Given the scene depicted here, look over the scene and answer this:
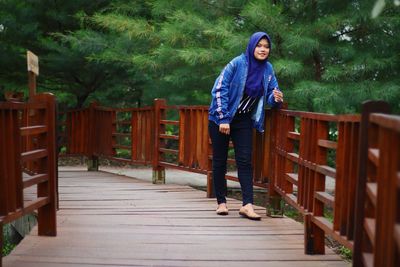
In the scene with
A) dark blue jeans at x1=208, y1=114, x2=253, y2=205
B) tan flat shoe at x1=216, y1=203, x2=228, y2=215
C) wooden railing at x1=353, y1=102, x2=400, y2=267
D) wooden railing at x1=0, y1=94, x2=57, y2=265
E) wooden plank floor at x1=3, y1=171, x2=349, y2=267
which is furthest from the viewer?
tan flat shoe at x1=216, y1=203, x2=228, y2=215

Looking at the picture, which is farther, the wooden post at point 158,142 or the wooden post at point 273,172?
the wooden post at point 158,142

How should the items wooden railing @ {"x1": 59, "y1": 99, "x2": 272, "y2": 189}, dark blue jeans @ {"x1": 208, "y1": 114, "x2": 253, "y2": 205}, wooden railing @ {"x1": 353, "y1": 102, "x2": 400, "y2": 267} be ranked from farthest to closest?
wooden railing @ {"x1": 59, "y1": 99, "x2": 272, "y2": 189}, dark blue jeans @ {"x1": 208, "y1": 114, "x2": 253, "y2": 205}, wooden railing @ {"x1": 353, "y1": 102, "x2": 400, "y2": 267}

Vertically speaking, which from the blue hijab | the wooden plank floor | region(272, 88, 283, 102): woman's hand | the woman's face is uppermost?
the woman's face

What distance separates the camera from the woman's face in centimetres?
488

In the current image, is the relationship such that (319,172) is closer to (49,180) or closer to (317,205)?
(317,205)

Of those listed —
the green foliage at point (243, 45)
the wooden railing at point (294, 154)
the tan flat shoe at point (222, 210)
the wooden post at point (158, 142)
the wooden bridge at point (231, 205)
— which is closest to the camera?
the wooden bridge at point (231, 205)

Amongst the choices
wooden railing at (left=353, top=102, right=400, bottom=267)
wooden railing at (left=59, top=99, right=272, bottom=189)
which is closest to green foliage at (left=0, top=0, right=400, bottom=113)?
wooden railing at (left=59, top=99, right=272, bottom=189)

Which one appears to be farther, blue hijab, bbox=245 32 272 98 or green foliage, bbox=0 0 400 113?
green foliage, bbox=0 0 400 113

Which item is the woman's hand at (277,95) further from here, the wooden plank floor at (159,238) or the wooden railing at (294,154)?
the wooden plank floor at (159,238)

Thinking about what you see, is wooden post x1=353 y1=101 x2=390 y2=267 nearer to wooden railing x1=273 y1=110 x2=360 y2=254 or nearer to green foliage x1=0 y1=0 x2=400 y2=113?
wooden railing x1=273 y1=110 x2=360 y2=254

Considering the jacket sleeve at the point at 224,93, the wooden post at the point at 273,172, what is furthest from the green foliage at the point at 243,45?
the jacket sleeve at the point at 224,93

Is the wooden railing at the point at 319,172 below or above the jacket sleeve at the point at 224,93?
below

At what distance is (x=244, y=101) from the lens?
197 inches

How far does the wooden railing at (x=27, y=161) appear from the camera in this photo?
3215mm
